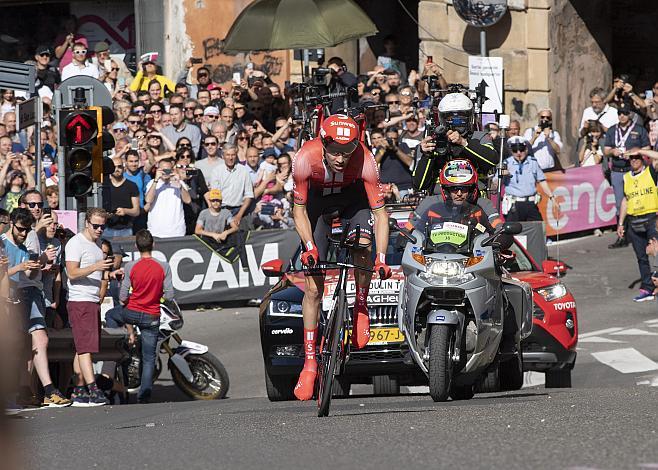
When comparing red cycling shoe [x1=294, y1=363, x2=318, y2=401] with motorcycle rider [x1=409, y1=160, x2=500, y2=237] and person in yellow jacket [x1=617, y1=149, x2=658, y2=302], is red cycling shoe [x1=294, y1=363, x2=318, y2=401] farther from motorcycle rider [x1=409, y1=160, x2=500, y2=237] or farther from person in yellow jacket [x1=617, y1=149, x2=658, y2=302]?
person in yellow jacket [x1=617, y1=149, x2=658, y2=302]

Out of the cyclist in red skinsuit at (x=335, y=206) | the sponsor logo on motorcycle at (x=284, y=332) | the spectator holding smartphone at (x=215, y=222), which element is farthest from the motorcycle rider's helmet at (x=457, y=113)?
the spectator holding smartphone at (x=215, y=222)

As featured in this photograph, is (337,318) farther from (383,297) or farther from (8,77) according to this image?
(8,77)

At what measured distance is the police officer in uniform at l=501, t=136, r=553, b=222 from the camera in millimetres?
22969

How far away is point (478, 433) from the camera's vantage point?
26.7ft

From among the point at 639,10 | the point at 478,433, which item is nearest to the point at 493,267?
the point at 478,433

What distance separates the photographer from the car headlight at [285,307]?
1245 centimetres

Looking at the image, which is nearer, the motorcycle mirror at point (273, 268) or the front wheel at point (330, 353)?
the front wheel at point (330, 353)

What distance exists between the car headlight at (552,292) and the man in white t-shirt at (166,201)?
804 centimetres

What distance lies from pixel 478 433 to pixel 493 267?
9.51 ft

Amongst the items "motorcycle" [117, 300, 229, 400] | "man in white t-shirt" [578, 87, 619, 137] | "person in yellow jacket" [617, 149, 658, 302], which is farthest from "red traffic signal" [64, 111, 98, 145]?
"man in white t-shirt" [578, 87, 619, 137]

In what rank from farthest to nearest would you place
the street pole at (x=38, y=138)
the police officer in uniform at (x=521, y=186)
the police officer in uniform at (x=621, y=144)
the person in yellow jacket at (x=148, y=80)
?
the person in yellow jacket at (x=148, y=80), the police officer in uniform at (x=621, y=144), the police officer in uniform at (x=521, y=186), the street pole at (x=38, y=138)

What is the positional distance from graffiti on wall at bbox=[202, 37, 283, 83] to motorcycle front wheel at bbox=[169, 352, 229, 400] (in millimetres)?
12844

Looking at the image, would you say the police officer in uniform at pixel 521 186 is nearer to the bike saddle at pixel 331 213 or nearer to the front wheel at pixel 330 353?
the bike saddle at pixel 331 213

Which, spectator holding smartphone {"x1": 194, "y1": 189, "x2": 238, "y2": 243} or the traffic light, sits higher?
the traffic light
